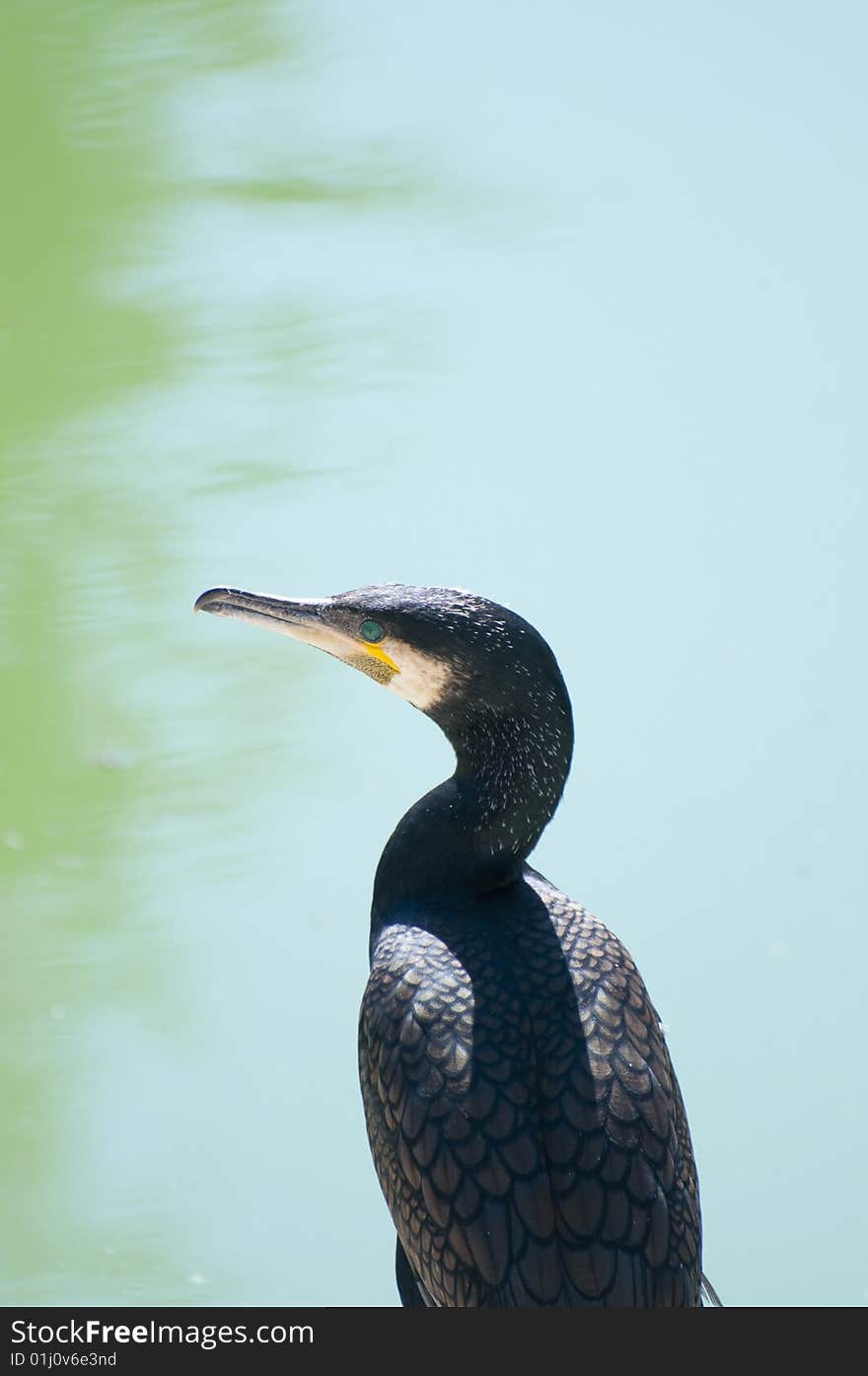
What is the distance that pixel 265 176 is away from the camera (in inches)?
196

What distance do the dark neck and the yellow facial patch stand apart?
0.36ft

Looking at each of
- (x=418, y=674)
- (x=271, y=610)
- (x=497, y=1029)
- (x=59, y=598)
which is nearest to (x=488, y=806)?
(x=418, y=674)

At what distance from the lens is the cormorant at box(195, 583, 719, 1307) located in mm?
2070

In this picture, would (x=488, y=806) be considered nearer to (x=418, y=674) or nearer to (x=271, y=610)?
(x=418, y=674)

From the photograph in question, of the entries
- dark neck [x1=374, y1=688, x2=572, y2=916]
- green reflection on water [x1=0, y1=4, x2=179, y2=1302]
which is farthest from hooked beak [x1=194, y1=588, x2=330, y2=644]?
green reflection on water [x1=0, y1=4, x2=179, y2=1302]

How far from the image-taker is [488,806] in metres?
2.35

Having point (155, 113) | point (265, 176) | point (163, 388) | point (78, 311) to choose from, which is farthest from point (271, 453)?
point (155, 113)

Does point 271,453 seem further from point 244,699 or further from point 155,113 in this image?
point 155,113

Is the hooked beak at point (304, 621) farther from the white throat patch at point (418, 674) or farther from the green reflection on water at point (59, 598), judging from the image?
the green reflection on water at point (59, 598)

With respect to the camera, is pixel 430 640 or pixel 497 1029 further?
pixel 430 640

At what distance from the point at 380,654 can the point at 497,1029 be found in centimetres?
56

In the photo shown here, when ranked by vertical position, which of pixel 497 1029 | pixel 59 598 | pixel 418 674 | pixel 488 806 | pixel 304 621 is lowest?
pixel 497 1029

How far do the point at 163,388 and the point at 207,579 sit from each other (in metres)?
0.81

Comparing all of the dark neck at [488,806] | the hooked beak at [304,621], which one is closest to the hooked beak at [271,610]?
the hooked beak at [304,621]
